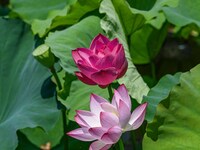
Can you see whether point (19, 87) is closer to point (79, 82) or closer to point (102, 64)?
point (79, 82)

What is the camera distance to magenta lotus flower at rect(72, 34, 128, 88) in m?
1.10

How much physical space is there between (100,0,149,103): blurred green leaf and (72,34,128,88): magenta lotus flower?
0.69 ft

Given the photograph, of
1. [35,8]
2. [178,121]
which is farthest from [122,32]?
[35,8]

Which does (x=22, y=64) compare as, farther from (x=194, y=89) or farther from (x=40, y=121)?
(x=194, y=89)

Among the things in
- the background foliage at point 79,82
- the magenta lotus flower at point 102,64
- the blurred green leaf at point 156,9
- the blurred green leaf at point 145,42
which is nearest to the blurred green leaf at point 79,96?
the background foliage at point 79,82

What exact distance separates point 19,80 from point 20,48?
126mm

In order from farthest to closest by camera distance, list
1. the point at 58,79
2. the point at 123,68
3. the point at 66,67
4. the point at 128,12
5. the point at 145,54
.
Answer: the point at 145,54 < the point at 128,12 < the point at 58,79 < the point at 66,67 < the point at 123,68

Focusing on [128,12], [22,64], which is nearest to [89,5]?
[128,12]

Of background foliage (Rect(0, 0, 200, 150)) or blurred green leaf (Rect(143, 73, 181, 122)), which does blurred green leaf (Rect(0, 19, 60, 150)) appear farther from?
blurred green leaf (Rect(143, 73, 181, 122))

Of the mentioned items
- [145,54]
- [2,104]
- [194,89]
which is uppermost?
[194,89]

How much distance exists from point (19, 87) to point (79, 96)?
0.66ft

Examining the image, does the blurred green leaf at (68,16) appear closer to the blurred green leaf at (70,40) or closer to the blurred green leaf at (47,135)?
the blurred green leaf at (70,40)

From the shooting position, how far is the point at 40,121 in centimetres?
145

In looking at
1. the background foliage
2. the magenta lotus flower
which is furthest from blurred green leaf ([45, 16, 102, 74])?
the magenta lotus flower
